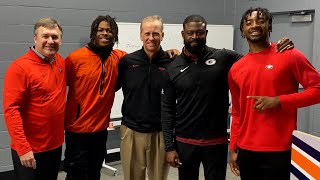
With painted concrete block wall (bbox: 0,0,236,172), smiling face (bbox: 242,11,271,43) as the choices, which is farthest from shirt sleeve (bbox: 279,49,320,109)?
painted concrete block wall (bbox: 0,0,236,172)

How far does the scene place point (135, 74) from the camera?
8.15 feet

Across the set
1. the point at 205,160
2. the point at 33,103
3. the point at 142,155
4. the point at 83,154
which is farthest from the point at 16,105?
the point at 205,160

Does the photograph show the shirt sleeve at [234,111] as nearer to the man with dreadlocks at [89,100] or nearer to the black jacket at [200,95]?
the black jacket at [200,95]

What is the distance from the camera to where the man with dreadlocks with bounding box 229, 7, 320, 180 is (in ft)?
6.07

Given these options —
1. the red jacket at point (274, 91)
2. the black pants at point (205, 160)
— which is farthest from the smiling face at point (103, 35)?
the red jacket at point (274, 91)

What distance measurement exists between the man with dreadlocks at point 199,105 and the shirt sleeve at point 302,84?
48 centimetres

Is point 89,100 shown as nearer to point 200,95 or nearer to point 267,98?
point 200,95

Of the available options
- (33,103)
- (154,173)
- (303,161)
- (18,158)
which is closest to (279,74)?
(303,161)

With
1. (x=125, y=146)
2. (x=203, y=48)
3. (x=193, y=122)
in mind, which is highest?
(x=203, y=48)

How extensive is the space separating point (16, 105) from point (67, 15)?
2.02m

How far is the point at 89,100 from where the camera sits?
8.05 feet

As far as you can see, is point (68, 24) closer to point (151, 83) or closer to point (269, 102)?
point (151, 83)

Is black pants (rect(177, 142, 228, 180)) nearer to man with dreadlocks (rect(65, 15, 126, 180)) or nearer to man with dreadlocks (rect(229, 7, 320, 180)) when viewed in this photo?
man with dreadlocks (rect(229, 7, 320, 180))

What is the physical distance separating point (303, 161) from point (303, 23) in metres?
2.91
